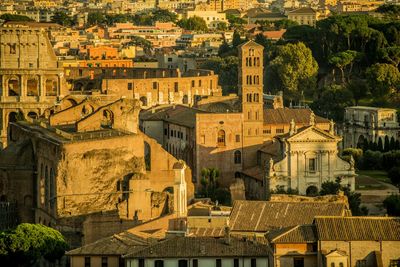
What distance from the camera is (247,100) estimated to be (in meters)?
70.7

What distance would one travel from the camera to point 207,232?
4672cm

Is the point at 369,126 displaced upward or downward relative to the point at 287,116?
downward

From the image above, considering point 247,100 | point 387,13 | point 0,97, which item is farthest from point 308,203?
point 387,13

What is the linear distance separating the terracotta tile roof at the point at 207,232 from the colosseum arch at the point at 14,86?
32.6m

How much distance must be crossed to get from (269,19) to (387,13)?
2180 inches

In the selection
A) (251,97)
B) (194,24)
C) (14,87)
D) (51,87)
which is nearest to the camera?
(251,97)

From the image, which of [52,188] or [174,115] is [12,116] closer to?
[174,115]

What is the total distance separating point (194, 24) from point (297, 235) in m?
146

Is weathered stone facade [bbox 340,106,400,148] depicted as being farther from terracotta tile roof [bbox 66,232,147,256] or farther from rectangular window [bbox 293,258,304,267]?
rectangular window [bbox 293,258,304,267]

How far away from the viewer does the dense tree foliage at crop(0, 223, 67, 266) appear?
47.4 m

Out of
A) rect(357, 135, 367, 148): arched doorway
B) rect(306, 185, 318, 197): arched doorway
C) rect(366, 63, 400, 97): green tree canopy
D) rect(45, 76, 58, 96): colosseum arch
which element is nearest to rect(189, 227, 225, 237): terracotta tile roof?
rect(306, 185, 318, 197): arched doorway

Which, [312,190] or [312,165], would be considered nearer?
[312,190]

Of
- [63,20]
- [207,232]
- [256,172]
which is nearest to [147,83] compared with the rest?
[256,172]

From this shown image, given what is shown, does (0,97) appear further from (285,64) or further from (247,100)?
(285,64)
